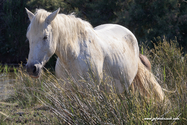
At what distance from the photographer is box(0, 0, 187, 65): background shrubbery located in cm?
1055

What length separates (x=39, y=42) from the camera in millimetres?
1986

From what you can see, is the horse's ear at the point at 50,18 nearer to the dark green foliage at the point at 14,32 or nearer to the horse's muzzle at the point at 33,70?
the horse's muzzle at the point at 33,70

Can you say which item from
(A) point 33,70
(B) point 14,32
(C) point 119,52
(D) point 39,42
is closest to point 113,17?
(B) point 14,32

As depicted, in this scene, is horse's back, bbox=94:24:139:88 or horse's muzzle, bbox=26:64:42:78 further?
horse's back, bbox=94:24:139:88

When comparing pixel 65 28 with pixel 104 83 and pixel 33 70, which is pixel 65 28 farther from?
pixel 104 83

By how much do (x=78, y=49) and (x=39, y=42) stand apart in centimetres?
45

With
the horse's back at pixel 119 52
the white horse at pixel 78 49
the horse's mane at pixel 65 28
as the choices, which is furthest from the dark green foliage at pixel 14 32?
the horse's mane at pixel 65 28

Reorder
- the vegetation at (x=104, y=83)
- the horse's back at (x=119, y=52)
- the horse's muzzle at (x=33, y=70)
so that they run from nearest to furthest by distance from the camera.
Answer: the vegetation at (x=104, y=83) → the horse's muzzle at (x=33, y=70) → the horse's back at (x=119, y=52)

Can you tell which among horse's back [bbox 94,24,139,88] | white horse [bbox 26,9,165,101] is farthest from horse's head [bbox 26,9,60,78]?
horse's back [bbox 94,24,139,88]

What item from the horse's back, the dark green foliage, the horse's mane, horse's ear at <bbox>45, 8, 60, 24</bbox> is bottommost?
the dark green foliage

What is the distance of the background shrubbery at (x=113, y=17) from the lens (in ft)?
34.6

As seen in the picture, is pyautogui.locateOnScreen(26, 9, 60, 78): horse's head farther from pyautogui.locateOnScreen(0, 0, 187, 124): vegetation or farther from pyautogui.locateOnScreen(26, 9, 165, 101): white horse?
pyautogui.locateOnScreen(0, 0, 187, 124): vegetation

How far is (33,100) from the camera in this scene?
4270 millimetres

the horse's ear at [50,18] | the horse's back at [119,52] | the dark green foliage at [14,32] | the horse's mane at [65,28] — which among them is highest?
the horse's ear at [50,18]
